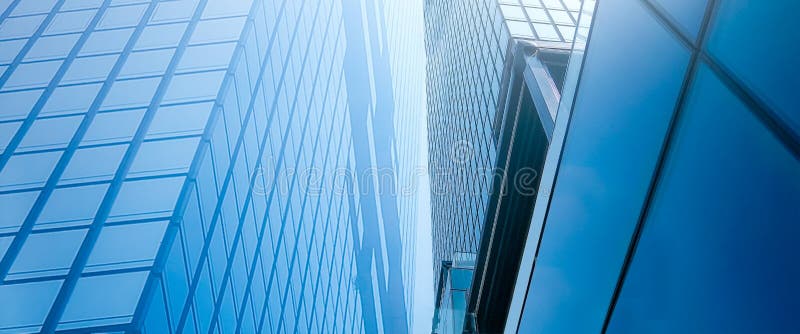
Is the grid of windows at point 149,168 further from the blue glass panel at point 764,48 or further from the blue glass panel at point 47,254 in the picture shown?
the blue glass panel at point 764,48

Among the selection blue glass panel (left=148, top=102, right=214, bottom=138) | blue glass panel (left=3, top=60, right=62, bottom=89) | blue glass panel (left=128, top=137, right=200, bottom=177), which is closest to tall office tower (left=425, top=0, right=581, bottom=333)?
blue glass panel (left=148, top=102, right=214, bottom=138)

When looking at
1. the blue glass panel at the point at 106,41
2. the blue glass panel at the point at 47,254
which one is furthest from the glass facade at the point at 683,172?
the blue glass panel at the point at 106,41

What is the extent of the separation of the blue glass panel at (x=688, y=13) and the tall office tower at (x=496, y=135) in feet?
39.6

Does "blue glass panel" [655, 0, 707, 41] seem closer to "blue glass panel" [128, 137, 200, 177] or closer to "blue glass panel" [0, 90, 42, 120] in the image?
"blue glass panel" [128, 137, 200, 177]

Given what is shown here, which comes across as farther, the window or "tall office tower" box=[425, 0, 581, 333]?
"tall office tower" box=[425, 0, 581, 333]

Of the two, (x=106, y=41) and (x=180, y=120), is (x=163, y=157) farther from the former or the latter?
(x=106, y=41)

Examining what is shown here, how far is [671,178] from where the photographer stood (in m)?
3.60

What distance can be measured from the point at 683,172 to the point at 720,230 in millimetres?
580

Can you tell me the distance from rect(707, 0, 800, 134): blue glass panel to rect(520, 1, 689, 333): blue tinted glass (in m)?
0.52

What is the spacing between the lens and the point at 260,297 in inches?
691

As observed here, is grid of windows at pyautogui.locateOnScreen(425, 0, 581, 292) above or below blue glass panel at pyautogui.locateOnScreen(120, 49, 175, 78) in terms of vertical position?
above

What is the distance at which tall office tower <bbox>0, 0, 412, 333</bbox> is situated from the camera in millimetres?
8672

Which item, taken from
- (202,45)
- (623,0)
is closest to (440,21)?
(202,45)

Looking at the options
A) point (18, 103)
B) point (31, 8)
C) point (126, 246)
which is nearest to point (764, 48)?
point (126, 246)
